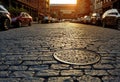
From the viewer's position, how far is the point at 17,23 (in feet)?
64.8

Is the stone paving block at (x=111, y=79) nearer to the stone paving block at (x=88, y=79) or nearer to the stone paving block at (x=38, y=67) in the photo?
the stone paving block at (x=88, y=79)

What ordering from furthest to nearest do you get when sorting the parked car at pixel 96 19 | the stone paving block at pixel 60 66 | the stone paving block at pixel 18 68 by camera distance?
the parked car at pixel 96 19 < the stone paving block at pixel 60 66 < the stone paving block at pixel 18 68

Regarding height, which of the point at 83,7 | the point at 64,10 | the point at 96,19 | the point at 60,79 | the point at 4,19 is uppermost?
the point at 64,10

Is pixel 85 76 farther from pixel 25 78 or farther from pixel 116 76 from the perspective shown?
pixel 25 78

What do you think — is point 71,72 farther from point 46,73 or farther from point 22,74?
point 22,74

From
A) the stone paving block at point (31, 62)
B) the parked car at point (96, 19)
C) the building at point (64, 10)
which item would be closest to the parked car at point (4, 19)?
the stone paving block at point (31, 62)

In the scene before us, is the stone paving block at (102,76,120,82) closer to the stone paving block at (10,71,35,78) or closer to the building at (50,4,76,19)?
the stone paving block at (10,71,35,78)

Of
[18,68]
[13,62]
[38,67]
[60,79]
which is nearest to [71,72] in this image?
[60,79]

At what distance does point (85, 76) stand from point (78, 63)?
82 cm

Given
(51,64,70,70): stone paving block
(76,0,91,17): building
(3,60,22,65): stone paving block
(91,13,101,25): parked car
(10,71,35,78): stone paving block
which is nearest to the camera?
(10,71,35,78): stone paving block

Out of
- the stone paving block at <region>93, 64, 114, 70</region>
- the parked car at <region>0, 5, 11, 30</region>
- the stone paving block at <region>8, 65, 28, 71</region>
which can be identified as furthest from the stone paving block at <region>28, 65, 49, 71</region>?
the parked car at <region>0, 5, 11, 30</region>

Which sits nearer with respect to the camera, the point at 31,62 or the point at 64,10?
the point at 31,62

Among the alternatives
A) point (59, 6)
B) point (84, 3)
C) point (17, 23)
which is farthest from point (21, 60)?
point (59, 6)

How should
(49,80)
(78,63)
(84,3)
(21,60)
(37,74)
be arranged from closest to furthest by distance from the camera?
(49,80) < (37,74) < (78,63) < (21,60) < (84,3)
